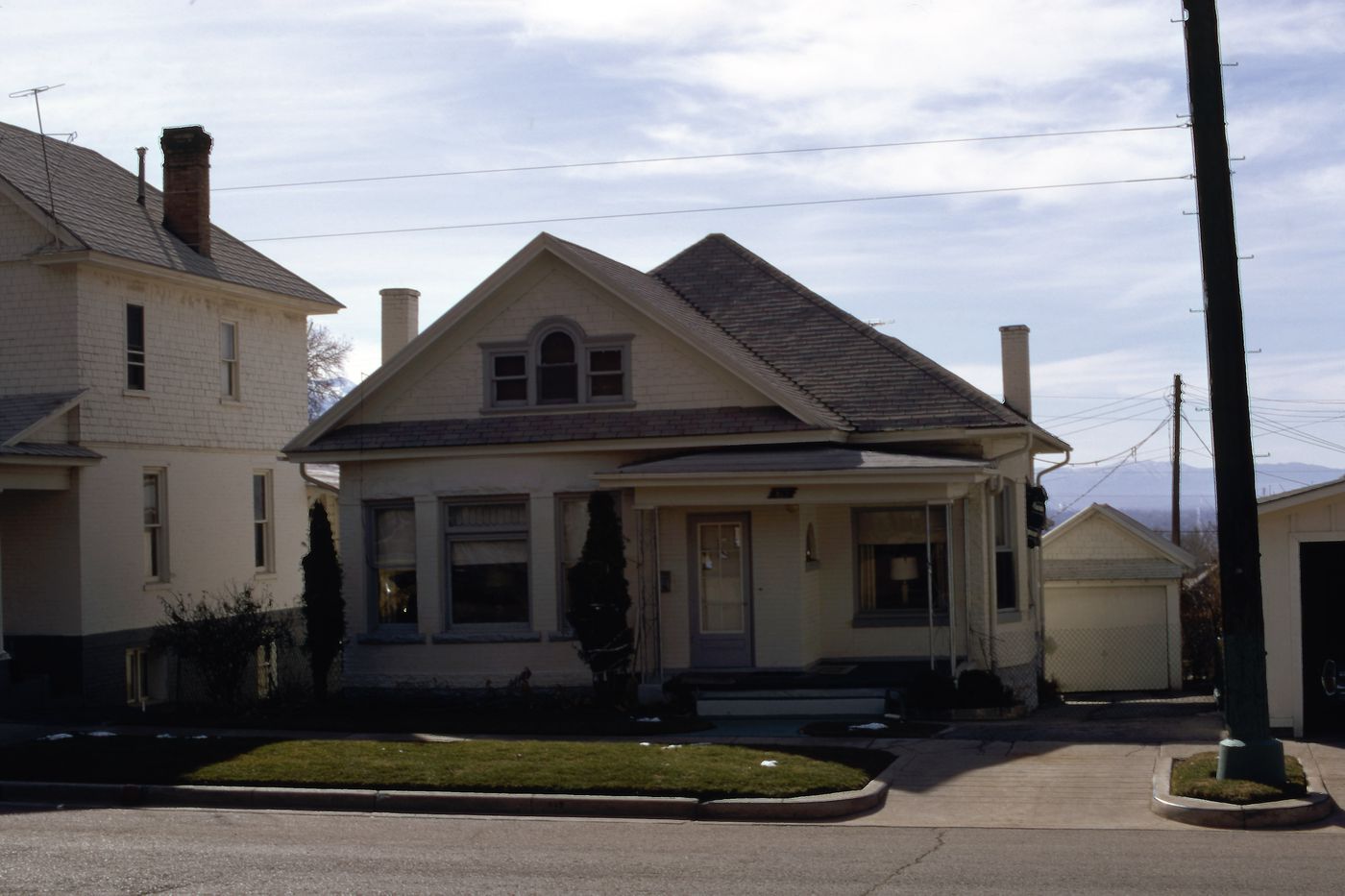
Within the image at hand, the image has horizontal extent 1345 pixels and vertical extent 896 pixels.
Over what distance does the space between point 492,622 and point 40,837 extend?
949 centimetres

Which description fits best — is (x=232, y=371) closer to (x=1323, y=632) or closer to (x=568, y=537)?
(x=568, y=537)

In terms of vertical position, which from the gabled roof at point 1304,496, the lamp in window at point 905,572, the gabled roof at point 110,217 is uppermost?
the gabled roof at point 110,217

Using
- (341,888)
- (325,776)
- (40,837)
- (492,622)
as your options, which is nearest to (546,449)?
(492,622)

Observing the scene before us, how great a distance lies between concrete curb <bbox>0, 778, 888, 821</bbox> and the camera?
12.2 meters

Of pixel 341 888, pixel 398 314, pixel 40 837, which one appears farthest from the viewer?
pixel 398 314

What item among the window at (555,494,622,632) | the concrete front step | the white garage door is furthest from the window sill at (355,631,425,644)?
the white garage door

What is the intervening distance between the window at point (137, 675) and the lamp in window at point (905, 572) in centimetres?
1171

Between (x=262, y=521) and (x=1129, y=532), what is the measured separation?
1578 cm

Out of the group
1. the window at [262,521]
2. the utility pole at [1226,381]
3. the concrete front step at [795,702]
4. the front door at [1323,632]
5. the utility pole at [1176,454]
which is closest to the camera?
the utility pole at [1226,381]

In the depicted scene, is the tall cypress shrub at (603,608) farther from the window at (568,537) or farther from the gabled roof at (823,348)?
the gabled roof at (823,348)

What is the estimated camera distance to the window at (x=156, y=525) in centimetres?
2362

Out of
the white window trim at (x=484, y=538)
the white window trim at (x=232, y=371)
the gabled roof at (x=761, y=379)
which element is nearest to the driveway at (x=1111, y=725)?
the gabled roof at (x=761, y=379)

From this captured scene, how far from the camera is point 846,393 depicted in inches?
821

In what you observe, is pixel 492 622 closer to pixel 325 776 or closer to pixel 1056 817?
pixel 325 776
